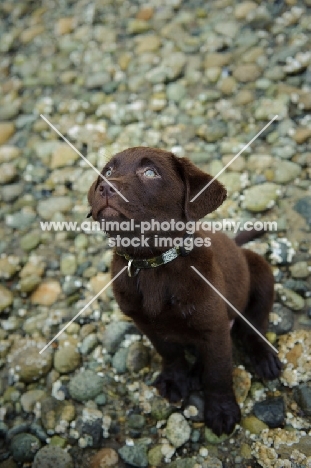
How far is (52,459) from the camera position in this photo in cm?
353

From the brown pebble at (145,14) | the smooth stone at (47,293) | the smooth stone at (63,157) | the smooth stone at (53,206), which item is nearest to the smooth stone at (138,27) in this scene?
the brown pebble at (145,14)

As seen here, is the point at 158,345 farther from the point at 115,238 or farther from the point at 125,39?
the point at 125,39

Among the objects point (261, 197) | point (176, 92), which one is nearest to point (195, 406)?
point (261, 197)

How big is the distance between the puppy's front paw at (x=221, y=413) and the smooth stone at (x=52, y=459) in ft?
3.18

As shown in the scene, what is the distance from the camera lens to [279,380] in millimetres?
3693

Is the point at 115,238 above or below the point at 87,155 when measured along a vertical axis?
above

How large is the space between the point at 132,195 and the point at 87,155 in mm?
3058

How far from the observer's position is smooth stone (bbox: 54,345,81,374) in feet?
13.3

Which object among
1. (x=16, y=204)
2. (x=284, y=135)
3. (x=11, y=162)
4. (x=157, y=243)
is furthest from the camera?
(x=11, y=162)

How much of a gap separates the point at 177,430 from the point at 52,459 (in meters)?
0.86

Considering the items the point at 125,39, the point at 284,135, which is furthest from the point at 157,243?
the point at 125,39

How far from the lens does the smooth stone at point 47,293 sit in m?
4.64

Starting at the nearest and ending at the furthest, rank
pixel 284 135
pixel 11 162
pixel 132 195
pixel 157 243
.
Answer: pixel 132 195 → pixel 157 243 → pixel 284 135 → pixel 11 162

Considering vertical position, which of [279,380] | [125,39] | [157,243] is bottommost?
[279,380]
